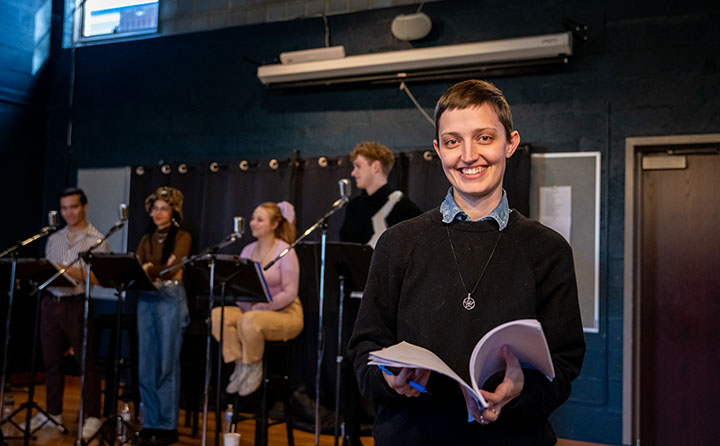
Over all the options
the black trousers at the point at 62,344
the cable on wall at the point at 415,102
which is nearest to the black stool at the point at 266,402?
the black trousers at the point at 62,344

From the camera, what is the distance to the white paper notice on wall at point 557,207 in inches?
177

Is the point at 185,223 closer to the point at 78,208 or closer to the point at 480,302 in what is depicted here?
the point at 78,208

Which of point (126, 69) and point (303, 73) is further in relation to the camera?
point (126, 69)

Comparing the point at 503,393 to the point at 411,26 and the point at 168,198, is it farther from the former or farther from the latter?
the point at 411,26

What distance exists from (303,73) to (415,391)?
14.2 ft

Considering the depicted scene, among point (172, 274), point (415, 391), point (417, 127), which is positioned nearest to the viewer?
point (415, 391)

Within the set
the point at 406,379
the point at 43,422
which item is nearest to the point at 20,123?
the point at 43,422

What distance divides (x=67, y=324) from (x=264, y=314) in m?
1.38

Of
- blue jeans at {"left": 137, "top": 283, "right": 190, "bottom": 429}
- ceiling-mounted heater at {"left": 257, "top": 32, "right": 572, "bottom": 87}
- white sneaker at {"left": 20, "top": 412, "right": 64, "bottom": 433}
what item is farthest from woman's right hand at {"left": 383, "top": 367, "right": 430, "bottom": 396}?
white sneaker at {"left": 20, "top": 412, "right": 64, "bottom": 433}

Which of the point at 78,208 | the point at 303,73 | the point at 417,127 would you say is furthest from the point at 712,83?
the point at 78,208

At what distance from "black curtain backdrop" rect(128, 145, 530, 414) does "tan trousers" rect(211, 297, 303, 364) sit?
0.42 m

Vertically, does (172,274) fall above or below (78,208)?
below

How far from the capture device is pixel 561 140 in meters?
4.57

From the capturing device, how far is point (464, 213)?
1.30 meters
